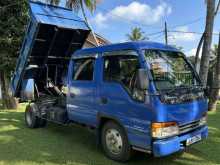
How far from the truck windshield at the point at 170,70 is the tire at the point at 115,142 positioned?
130cm

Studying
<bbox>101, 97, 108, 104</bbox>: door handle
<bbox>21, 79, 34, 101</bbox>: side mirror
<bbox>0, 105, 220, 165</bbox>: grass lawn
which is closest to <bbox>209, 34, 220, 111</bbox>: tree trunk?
<bbox>0, 105, 220, 165</bbox>: grass lawn

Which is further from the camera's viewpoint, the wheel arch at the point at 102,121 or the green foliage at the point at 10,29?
the green foliage at the point at 10,29

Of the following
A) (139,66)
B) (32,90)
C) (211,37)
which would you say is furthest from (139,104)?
(211,37)

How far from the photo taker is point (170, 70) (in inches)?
251

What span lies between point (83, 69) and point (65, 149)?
6.50 ft

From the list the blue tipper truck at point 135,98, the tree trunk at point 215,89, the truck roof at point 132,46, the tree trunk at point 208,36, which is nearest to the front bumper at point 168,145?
the blue tipper truck at point 135,98

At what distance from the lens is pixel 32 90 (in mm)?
10078

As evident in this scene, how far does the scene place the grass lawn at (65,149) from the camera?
6629 millimetres

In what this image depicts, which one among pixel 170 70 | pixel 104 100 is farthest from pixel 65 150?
pixel 170 70

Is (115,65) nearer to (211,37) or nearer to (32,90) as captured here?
(32,90)

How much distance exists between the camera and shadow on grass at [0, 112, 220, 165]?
6641mm

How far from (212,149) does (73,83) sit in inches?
143

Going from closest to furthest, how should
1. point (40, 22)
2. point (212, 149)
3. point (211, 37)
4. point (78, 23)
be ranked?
1. point (212, 149)
2. point (40, 22)
3. point (78, 23)
4. point (211, 37)

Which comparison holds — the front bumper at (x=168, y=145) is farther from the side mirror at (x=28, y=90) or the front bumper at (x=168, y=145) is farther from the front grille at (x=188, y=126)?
the side mirror at (x=28, y=90)
